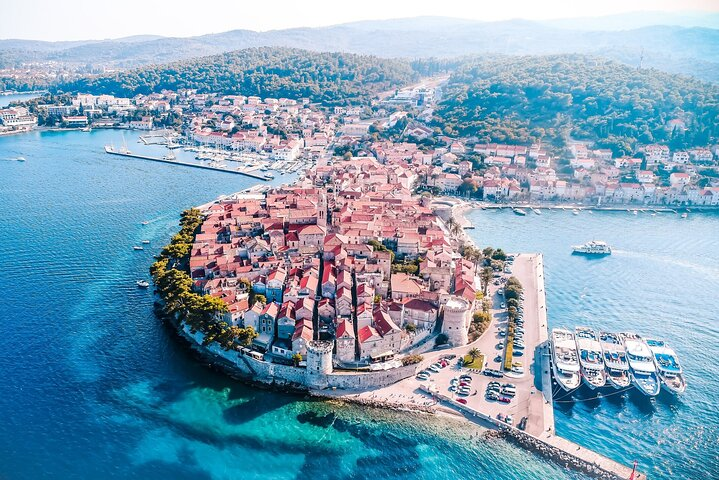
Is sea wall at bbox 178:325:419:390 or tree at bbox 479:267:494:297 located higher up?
tree at bbox 479:267:494:297

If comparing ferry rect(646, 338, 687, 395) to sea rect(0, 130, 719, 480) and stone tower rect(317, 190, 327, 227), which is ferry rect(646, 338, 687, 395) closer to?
sea rect(0, 130, 719, 480)

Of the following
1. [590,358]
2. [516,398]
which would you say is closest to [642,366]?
[590,358]

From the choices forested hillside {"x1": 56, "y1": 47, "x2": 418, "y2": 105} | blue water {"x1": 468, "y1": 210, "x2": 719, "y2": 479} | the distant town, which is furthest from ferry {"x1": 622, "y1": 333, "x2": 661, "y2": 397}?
forested hillside {"x1": 56, "y1": 47, "x2": 418, "y2": 105}

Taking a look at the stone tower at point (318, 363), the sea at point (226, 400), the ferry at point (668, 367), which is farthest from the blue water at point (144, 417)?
the ferry at point (668, 367)

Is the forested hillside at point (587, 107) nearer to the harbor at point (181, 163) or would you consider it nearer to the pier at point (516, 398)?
the harbor at point (181, 163)

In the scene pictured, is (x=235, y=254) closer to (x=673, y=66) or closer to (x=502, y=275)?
(x=502, y=275)
